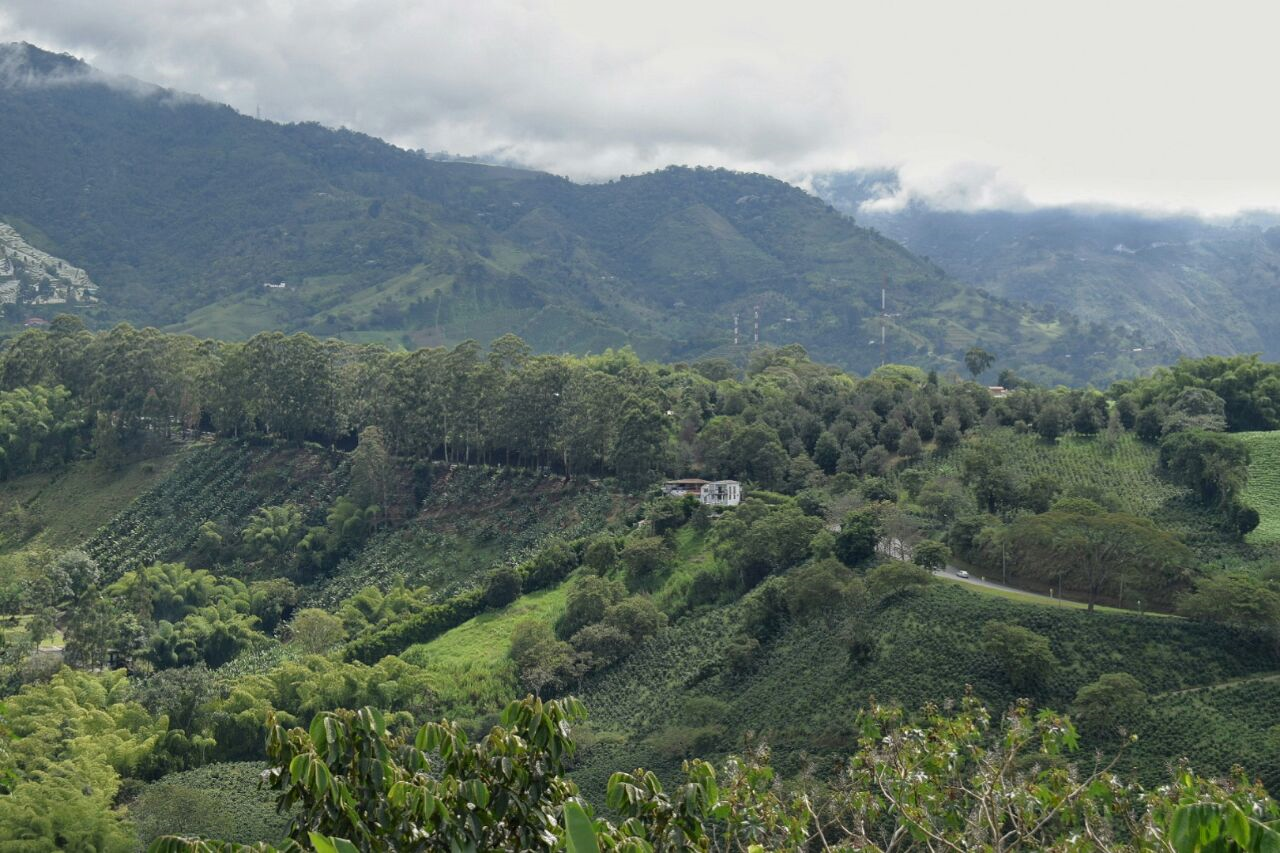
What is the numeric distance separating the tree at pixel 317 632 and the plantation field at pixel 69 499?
21.0m

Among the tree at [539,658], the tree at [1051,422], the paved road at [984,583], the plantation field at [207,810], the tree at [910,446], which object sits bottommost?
the plantation field at [207,810]

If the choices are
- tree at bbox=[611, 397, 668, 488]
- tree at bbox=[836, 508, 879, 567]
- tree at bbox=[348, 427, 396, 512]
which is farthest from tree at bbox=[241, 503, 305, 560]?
tree at bbox=[836, 508, 879, 567]

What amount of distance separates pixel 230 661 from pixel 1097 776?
42.6 meters

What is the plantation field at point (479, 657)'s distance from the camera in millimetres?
40375

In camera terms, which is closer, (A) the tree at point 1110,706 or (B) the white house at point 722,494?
(A) the tree at point 1110,706

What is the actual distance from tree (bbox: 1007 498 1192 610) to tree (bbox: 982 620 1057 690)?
17.6 ft

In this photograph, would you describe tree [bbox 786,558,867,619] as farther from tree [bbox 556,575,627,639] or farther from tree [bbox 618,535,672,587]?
tree [bbox 618,535,672,587]

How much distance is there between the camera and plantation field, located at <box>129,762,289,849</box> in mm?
29844

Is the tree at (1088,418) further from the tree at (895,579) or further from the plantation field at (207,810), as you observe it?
the plantation field at (207,810)

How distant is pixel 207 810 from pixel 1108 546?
29763 mm

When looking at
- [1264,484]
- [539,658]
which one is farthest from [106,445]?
[1264,484]

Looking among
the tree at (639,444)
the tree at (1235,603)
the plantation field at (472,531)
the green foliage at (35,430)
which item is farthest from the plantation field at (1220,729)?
the green foliage at (35,430)

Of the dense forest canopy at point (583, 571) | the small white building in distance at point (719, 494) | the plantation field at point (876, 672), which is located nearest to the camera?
the dense forest canopy at point (583, 571)

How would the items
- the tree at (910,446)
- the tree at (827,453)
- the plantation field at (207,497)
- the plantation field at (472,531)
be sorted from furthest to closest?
the plantation field at (207,497)
the tree at (827,453)
the tree at (910,446)
the plantation field at (472,531)
